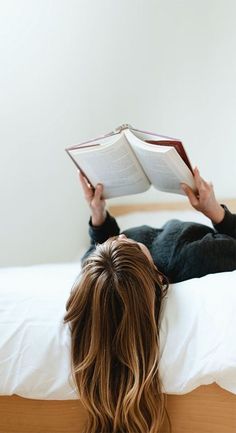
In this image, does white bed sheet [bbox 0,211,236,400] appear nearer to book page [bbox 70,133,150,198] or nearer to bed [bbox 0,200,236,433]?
bed [bbox 0,200,236,433]

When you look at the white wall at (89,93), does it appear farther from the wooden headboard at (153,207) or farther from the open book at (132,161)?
the open book at (132,161)

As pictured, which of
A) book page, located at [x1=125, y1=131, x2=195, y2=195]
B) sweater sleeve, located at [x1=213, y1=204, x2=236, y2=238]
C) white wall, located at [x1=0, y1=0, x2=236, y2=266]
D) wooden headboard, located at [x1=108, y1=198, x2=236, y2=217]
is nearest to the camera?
book page, located at [x1=125, y1=131, x2=195, y2=195]

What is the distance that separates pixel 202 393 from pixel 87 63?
1.27 meters

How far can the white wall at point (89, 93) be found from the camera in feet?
4.66

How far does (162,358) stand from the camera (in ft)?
2.33

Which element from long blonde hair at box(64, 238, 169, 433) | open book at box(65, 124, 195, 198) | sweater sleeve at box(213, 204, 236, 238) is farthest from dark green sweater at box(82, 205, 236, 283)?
long blonde hair at box(64, 238, 169, 433)

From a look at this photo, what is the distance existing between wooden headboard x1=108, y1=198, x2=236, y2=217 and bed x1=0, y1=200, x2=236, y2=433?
862mm

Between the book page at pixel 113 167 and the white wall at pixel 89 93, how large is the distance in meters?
0.44

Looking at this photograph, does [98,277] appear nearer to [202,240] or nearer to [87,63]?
[202,240]

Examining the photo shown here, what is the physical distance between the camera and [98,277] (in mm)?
735

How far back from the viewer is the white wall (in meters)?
1.42

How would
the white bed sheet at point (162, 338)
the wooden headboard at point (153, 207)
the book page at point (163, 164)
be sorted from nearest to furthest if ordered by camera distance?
the white bed sheet at point (162, 338), the book page at point (163, 164), the wooden headboard at point (153, 207)

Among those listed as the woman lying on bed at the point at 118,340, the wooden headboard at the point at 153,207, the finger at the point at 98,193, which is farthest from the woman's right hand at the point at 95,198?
the wooden headboard at the point at 153,207

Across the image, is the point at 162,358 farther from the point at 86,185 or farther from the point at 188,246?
the point at 86,185
